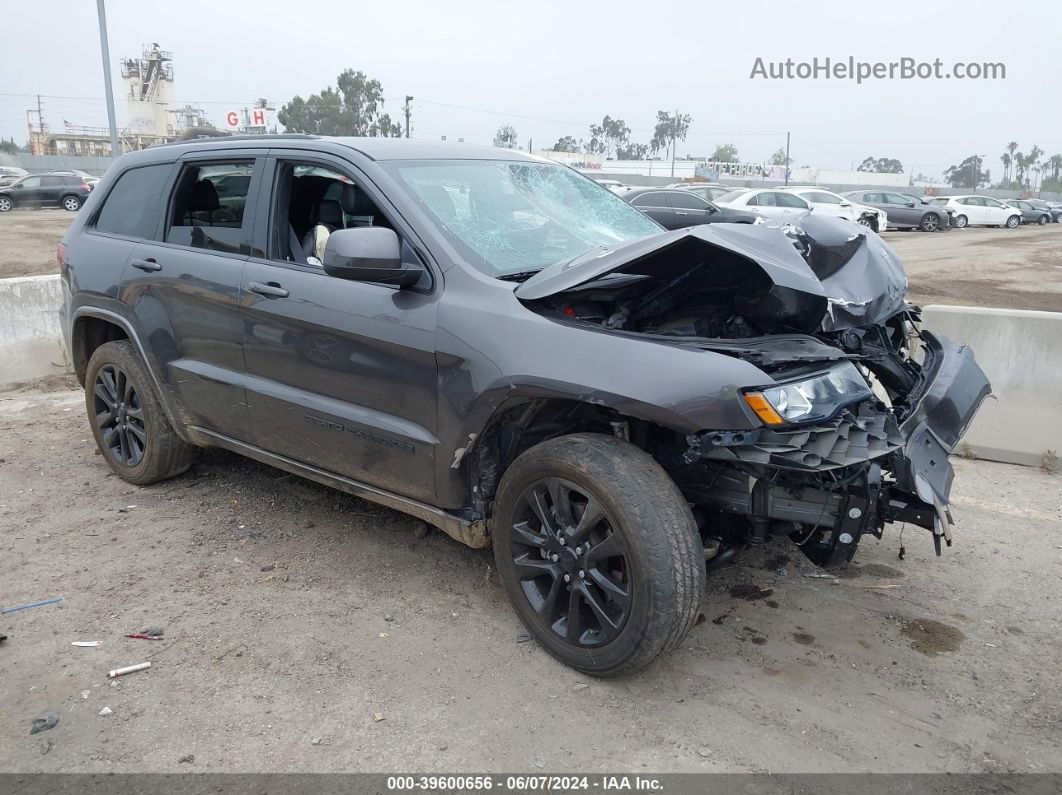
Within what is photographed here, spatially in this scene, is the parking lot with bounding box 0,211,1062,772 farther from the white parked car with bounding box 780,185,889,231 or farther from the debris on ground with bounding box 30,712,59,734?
the white parked car with bounding box 780,185,889,231

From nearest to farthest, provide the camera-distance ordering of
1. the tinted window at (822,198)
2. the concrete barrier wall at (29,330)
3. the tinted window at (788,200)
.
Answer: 1. the concrete barrier wall at (29,330)
2. the tinted window at (788,200)
3. the tinted window at (822,198)

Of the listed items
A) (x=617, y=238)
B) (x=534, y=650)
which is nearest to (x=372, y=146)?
(x=617, y=238)

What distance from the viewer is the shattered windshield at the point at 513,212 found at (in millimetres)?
3535

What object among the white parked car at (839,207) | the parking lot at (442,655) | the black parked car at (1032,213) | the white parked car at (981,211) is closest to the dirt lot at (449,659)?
the parking lot at (442,655)

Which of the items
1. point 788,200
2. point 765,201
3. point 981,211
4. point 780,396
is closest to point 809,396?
point 780,396

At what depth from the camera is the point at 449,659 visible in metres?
3.29

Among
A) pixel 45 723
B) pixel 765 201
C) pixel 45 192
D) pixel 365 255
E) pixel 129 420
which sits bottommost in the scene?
pixel 45 723

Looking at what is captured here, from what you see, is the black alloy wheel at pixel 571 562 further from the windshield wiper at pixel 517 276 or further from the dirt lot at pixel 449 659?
the windshield wiper at pixel 517 276

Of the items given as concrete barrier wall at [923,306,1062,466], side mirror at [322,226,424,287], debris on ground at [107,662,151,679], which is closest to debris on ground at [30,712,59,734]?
debris on ground at [107,662,151,679]

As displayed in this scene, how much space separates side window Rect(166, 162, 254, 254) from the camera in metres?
4.20

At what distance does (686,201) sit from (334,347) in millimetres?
18078

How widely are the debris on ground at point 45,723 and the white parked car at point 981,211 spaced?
125 feet

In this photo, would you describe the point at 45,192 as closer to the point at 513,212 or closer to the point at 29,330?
the point at 29,330

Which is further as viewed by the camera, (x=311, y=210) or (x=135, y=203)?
(x=135, y=203)
